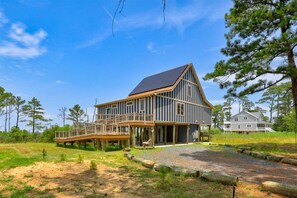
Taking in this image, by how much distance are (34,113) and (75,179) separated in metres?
36.3

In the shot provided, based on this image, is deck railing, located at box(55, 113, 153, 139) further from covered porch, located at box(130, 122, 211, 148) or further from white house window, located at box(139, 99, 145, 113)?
covered porch, located at box(130, 122, 211, 148)

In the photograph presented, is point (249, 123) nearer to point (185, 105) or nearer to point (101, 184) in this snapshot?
point (185, 105)

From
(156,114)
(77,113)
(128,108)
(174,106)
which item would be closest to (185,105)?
(174,106)

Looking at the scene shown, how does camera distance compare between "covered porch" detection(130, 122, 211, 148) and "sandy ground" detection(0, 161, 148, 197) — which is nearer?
"sandy ground" detection(0, 161, 148, 197)

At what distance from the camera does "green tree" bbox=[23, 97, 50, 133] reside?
3944 cm

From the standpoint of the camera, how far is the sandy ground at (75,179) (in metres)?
6.29

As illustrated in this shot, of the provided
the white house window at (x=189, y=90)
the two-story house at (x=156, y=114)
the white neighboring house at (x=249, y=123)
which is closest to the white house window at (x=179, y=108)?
the two-story house at (x=156, y=114)

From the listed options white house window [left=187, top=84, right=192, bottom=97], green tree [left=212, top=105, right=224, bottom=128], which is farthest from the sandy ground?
green tree [left=212, top=105, right=224, bottom=128]

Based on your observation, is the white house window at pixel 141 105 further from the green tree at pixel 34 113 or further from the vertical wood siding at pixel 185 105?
the green tree at pixel 34 113

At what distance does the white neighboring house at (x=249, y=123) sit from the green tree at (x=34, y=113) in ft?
147

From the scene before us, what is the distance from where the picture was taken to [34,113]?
39719 millimetres

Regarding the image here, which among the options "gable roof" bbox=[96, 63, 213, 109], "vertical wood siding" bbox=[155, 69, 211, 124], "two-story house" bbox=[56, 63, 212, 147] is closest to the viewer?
"two-story house" bbox=[56, 63, 212, 147]

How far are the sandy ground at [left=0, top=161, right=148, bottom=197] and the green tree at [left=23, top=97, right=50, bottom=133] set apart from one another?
108 feet

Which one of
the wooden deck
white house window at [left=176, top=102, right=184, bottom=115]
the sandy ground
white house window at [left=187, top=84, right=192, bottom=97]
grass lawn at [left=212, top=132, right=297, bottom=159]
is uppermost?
white house window at [left=187, top=84, right=192, bottom=97]
